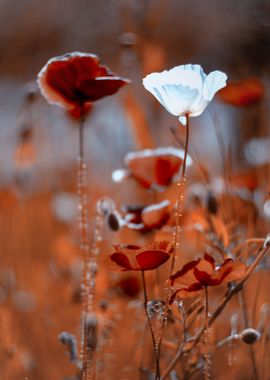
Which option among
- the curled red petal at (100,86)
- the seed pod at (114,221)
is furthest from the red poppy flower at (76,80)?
the seed pod at (114,221)

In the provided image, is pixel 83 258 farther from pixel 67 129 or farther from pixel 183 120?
pixel 67 129

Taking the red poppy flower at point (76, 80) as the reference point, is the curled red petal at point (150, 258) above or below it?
below

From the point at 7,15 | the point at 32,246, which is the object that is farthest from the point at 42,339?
the point at 7,15

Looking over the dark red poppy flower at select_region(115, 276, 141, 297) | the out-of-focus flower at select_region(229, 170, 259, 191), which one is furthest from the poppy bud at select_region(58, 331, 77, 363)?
the out-of-focus flower at select_region(229, 170, 259, 191)

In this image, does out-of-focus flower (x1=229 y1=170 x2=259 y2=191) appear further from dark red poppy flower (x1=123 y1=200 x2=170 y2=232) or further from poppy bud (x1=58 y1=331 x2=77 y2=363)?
poppy bud (x1=58 y1=331 x2=77 y2=363)

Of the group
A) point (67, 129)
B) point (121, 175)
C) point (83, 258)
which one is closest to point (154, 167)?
point (121, 175)

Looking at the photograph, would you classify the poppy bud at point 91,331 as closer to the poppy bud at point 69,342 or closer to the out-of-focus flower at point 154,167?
the poppy bud at point 69,342
